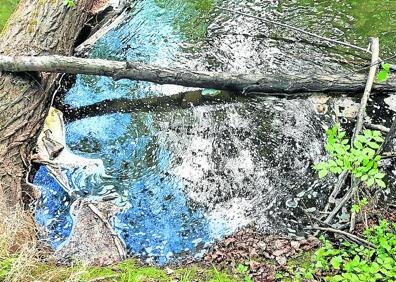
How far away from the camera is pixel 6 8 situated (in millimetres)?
6531

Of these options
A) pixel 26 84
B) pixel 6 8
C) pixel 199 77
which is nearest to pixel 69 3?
pixel 26 84

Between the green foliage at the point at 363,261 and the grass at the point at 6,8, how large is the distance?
521 cm

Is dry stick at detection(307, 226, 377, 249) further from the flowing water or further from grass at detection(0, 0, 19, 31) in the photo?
grass at detection(0, 0, 19, 31)

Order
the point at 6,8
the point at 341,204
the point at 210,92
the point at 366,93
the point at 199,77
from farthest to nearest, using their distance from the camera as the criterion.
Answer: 1. the point at 6,8
2. the point at 210,92
3. the point at 199,77
4. the point at 366,93
5. the point at 341,204

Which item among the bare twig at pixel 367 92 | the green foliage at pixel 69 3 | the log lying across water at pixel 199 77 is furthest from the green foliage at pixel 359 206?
the green foliage at pixel 69 3

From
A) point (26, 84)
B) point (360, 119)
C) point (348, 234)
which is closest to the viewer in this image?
point (348, 234)

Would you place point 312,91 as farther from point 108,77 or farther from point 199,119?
point 108,77

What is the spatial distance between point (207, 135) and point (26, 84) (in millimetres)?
2052

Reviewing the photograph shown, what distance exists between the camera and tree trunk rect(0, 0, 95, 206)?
4.59m

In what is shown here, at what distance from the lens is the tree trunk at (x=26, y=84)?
459 centimetres

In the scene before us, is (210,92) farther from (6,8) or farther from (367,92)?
(6,8)

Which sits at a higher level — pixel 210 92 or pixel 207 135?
pixel 210 92

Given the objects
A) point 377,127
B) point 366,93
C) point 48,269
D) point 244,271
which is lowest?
point 48,269

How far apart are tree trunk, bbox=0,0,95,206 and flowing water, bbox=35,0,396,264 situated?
27 centimetres
